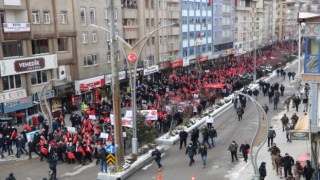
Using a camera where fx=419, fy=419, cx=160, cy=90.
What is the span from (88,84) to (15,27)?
420 inches

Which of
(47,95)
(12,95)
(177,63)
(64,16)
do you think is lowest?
(47,95)

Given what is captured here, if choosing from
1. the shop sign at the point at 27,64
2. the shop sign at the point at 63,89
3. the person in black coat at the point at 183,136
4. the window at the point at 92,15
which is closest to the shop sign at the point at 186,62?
the window at the point at 92,15

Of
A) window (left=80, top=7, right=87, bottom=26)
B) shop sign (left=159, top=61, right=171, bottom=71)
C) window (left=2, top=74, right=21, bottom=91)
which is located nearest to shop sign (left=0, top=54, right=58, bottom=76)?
window (left=2, top=74, right=21, bottom=91)

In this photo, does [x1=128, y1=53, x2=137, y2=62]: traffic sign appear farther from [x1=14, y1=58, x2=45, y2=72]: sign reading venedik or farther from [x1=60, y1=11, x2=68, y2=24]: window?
[x1=60, y1=11, x2=68, y2=24]: window

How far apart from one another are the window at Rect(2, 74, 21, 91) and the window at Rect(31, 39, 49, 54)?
9.71 feet

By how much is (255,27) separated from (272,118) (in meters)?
76.4

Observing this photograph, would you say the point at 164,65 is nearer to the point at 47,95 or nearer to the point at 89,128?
the point at 47,95

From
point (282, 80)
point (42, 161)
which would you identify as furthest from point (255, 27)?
point (42, 161)

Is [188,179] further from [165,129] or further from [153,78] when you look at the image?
[153,78]

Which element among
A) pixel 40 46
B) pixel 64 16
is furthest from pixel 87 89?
pixel 64 16

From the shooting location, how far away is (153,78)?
57250 mm

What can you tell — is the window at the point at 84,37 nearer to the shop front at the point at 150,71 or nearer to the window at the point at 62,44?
the window at the point at 62,44

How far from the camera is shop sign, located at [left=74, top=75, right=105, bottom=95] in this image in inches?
1544

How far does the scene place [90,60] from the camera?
42.4 metres
